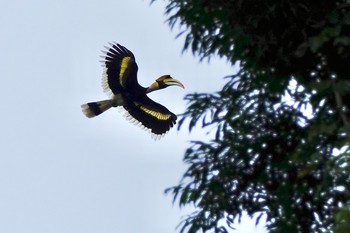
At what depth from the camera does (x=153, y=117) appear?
17.0 m

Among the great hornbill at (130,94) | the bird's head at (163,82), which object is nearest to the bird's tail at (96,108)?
the great hornbill at (130,94)

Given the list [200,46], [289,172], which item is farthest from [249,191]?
[200,46]

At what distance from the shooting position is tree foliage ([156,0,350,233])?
12.6 metres

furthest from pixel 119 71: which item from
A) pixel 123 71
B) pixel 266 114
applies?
pixel 266 114

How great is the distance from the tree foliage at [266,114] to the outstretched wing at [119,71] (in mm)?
2870

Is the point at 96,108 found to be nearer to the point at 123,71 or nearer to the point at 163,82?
the point at 123,71

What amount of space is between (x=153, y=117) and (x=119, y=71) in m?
0.83

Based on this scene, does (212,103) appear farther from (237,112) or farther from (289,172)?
(289,172)

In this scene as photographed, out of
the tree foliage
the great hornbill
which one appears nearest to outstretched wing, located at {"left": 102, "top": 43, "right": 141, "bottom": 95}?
the great hornbill

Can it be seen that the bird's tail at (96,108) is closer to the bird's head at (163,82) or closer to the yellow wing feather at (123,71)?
the yellow wing feather at (123,71)

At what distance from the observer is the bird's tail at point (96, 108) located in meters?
16.9

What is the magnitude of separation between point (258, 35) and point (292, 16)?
0.40 m

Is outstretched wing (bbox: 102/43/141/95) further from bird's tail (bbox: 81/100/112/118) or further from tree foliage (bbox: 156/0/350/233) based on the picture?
tree foliage (bbox: 156/0/350/233)

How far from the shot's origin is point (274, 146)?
13.6 m
